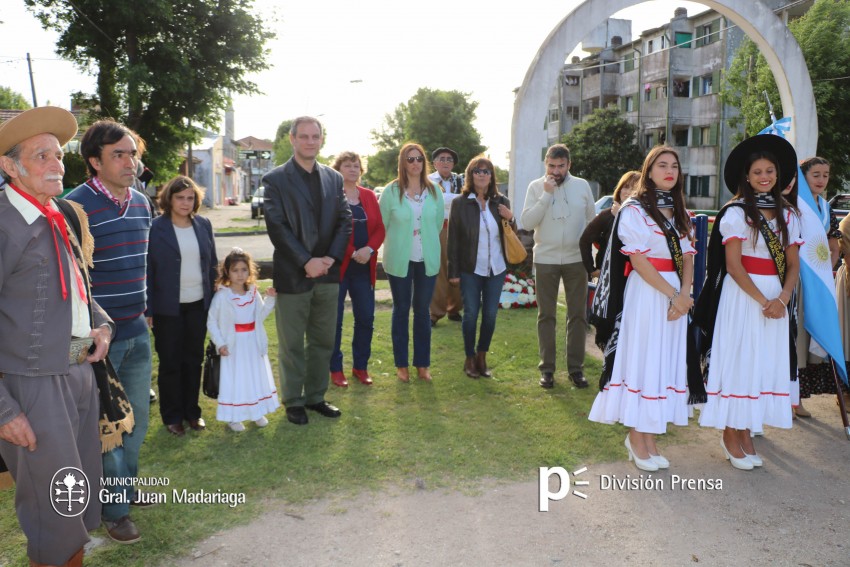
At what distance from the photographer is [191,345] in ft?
16.2

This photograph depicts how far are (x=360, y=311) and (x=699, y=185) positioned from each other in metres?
40.2

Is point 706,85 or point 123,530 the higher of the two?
point 706,85

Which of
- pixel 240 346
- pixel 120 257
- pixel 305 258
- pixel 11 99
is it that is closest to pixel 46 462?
pixel 120 257

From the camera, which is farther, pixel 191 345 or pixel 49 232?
Result: pixel 191 345

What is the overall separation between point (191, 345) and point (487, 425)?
2326mm

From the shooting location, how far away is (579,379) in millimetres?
6133

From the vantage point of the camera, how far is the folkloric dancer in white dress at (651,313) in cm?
427

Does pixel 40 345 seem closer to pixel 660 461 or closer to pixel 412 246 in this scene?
pixel 660 461

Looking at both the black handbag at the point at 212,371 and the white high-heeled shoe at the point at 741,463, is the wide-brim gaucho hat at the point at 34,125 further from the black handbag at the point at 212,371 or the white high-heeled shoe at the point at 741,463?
the white high-heeled shoe at the point at 741,463

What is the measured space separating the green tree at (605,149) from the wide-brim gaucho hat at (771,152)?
37.3m

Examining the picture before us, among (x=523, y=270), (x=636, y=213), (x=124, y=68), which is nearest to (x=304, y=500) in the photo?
(x=636, y=213)

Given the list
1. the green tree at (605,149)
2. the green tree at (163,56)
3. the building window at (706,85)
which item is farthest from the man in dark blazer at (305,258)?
the building window at (706,85)

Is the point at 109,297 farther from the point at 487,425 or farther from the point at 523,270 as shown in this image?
the point at 523,270

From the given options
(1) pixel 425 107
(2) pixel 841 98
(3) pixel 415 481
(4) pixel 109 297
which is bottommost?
(3) pixel 415 481
